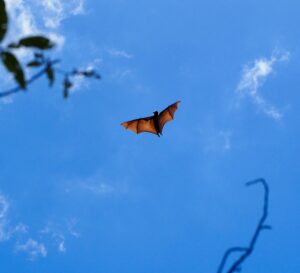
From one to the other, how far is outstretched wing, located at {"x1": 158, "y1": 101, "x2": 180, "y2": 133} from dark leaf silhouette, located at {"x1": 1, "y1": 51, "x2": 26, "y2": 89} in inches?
1021

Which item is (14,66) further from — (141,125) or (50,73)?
(141,125)

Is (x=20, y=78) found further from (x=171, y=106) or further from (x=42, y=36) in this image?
(x=171, y=106)

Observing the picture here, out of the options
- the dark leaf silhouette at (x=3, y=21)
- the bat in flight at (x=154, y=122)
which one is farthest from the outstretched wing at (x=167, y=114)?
the dark leaf silhouette at (x=3, y=21)

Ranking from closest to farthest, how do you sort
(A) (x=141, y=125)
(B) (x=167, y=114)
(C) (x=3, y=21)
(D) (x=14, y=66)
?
1. (D) (x=14, y=66)
2. (C) (x=3, y=21)
3. (B) (x=167, y=114)
4. (A) (x=141, y=125)

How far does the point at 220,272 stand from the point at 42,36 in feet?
7.87

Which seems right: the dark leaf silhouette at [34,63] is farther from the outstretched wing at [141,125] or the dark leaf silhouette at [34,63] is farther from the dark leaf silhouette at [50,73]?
the outstretched wing at [141,125]

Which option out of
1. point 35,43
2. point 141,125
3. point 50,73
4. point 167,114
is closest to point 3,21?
point 35,43

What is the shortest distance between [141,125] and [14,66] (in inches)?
1063

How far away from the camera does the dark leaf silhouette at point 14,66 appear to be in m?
4.07

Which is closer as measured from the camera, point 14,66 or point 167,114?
point 14,66

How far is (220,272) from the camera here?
11.1 ft

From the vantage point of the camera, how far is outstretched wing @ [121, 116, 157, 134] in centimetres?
3077

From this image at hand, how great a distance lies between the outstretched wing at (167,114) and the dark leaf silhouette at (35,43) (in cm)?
2585

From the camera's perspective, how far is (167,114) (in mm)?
30469
